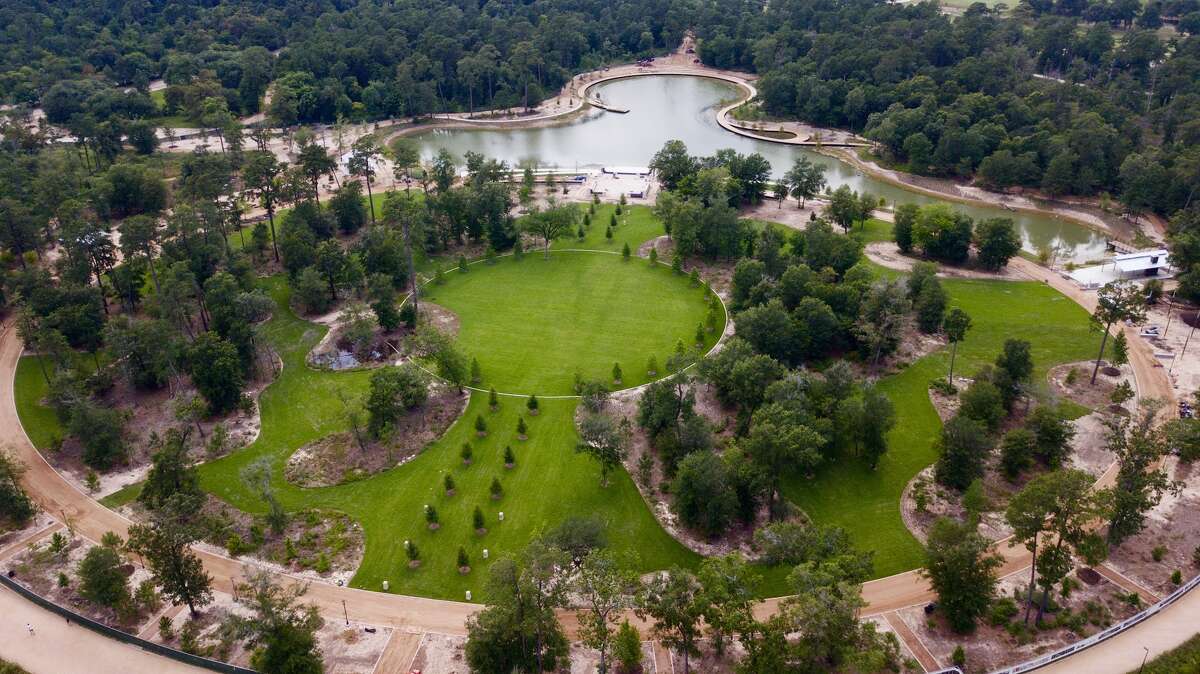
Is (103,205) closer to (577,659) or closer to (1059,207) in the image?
(577,659)

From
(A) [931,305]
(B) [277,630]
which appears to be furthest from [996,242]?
(B) [277,630]

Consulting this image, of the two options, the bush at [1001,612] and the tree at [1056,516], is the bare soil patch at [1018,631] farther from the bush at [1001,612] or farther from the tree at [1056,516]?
the tree at [1056,516]

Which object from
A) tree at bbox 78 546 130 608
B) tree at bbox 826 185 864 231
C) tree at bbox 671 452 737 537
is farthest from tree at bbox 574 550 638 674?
tree at bbox 826 185 864 231

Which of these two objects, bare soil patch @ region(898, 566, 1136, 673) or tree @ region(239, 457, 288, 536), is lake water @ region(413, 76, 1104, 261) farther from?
tree @ region(239, 457, 288, 536)

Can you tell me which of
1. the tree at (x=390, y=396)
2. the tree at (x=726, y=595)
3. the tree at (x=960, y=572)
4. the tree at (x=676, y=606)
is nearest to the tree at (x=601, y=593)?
the tree at (x=676, y=606)

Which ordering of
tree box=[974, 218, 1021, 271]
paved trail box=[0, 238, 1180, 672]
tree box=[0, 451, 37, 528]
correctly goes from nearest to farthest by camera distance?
1. paved trail box=[0, 238, 1180, 672]
2. tree box=[0, 451, 37, 528]
3. tree box=[974, 218, 1021, 271]

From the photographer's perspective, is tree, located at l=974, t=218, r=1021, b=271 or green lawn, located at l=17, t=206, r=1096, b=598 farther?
tree, located at l=974, t=218, r=1021, b=271

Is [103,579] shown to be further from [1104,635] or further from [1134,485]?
[1134,485]
